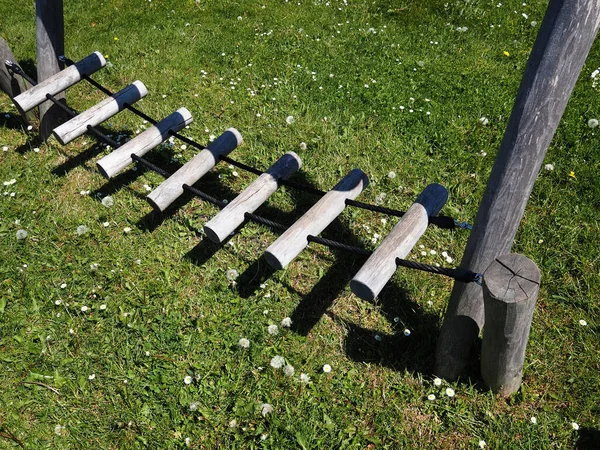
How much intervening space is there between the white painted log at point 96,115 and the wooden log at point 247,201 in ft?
4.04

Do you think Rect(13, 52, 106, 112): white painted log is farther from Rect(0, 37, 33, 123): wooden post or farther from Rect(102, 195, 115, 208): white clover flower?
Rect(102, 195, 115, 208): white clover flower

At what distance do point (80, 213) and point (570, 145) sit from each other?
3.59 meters

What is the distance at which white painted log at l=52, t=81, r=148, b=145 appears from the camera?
3.69 m

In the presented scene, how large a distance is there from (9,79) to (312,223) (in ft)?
9.78

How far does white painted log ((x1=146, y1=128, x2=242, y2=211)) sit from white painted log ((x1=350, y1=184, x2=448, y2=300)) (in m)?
1.32

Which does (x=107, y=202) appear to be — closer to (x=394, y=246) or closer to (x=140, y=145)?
(x=140, y=145)

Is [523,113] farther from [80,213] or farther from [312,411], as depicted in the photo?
[80,213]

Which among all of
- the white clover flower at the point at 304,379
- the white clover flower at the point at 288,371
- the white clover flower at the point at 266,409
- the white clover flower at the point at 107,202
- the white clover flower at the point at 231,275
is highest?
the white clover flower at the point at 107,202

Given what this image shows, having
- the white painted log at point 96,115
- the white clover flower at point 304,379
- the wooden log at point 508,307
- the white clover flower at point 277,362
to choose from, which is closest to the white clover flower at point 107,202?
the white painted log at point 96,115

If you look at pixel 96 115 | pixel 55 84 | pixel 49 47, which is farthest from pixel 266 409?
pixel 49 47

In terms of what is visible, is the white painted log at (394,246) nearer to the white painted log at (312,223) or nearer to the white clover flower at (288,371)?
the white painted log at (312,223)

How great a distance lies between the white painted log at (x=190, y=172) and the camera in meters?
3.37

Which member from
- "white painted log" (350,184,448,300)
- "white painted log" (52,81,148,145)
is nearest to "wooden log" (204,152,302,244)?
"white painted log" (350,184,448,300)

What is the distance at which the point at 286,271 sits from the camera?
3545 mm
